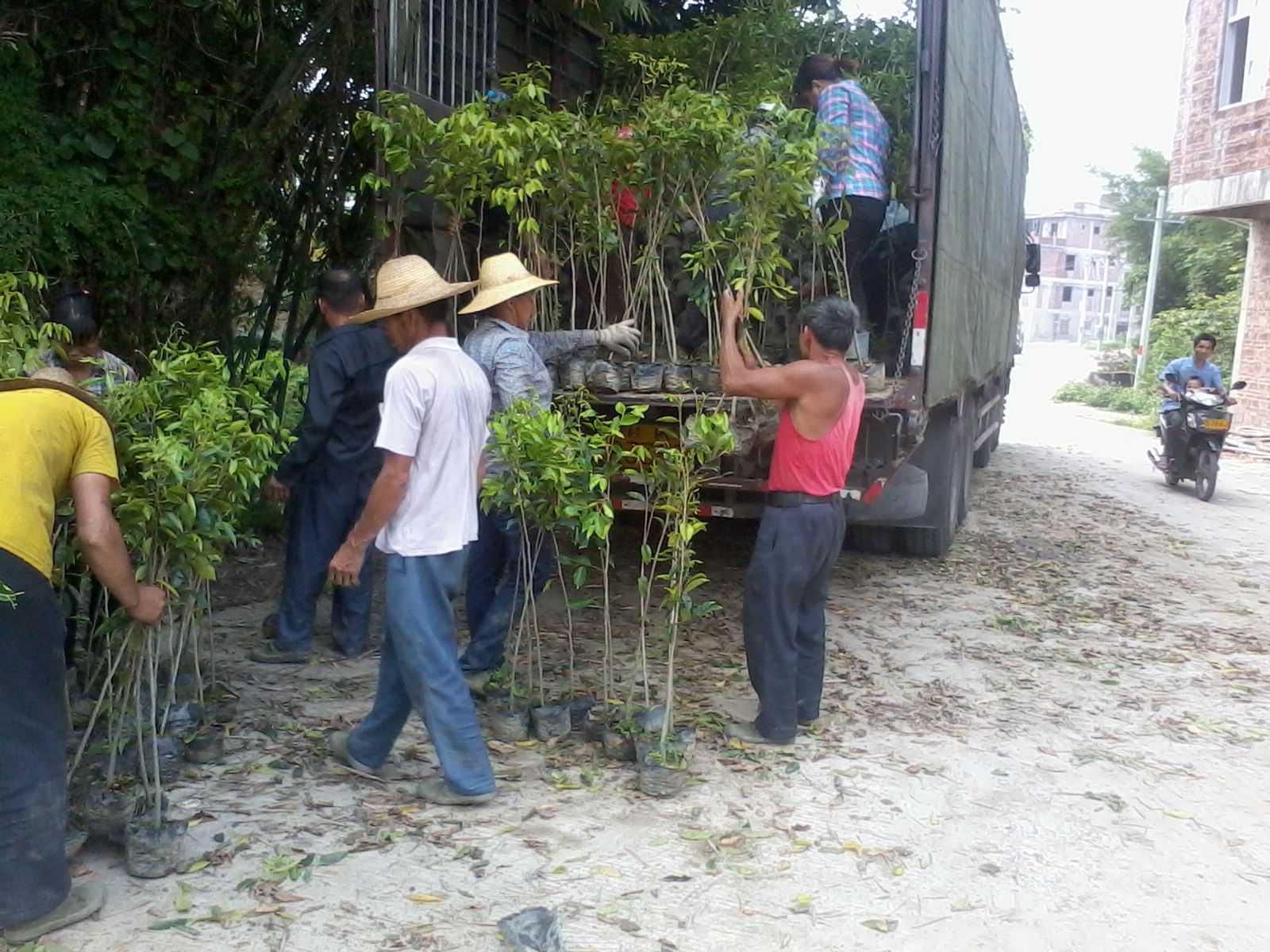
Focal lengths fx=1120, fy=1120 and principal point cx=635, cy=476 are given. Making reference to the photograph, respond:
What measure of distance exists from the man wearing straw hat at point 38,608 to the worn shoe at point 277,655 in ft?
7.04

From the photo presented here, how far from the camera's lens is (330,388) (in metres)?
4.76

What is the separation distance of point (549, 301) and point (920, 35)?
2.17 m

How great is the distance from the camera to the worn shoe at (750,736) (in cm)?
424

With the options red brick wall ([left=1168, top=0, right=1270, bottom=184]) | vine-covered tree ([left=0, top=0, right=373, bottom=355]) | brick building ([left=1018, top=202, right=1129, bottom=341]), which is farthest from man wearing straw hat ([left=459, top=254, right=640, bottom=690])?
brick building ([left=1018, top=202, right=1129, bottom=341])

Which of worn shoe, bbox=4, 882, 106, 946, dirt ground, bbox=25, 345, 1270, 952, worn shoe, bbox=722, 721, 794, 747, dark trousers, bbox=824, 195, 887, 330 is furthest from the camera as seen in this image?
dark trousers, bbox=824, 195, 887, 330

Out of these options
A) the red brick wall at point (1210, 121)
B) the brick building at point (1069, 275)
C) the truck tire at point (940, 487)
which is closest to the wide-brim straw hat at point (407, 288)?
the truck tire at point (940, 487)

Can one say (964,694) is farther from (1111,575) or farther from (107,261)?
(107,261)

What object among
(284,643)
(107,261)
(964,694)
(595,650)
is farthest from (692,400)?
(107,261)

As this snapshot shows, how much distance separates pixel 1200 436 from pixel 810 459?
8.74 m

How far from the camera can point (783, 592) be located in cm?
412

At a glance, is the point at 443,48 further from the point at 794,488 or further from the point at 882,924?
the point at 882,924

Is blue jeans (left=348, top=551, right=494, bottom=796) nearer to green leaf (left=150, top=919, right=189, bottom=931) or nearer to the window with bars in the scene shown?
green leaf (left=150, top=919, right=189, bottom=931)

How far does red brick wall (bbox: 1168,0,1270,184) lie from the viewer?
17.4 meters

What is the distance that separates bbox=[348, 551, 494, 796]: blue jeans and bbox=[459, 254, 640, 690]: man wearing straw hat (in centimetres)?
68
